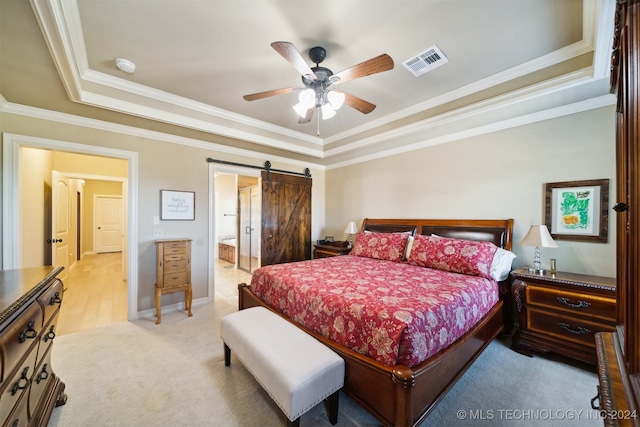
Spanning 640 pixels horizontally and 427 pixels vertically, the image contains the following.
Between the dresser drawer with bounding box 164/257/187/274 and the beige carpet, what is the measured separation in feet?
2.82

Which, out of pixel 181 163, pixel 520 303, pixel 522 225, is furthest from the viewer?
pixel 181 163

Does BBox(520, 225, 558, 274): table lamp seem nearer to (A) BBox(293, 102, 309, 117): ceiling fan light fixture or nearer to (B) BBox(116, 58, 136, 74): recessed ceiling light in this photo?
(A) BBox(293, 102, 309, 117): ceiling fan light fixture

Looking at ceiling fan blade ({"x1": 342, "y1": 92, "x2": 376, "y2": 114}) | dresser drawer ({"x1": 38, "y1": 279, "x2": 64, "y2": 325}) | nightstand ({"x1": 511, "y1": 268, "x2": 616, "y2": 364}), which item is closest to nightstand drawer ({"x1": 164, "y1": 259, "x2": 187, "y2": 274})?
dresser drawer ({"x1": 38, "y1": 279, "x2": 64, "y2": 325})

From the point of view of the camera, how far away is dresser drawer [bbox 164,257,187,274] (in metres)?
3.25

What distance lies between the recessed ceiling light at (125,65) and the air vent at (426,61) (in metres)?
2.57

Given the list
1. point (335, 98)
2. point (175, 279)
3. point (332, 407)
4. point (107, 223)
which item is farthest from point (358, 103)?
Result: point (107, 223)

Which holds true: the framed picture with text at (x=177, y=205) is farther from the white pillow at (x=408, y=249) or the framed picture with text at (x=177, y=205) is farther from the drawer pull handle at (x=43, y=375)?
the white pillow at (x=408, y=249)

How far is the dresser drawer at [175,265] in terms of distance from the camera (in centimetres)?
325

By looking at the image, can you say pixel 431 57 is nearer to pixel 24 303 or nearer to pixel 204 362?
pixel 24 303

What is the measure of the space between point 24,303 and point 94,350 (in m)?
1.89

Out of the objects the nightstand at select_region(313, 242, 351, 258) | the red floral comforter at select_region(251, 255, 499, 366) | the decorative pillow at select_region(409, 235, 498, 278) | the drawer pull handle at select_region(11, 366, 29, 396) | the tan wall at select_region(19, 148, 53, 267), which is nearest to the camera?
the drawer pull handle at select_region(11, 366, 29, 396)

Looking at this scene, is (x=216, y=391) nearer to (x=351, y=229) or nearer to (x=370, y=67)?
(x=370, y=67)

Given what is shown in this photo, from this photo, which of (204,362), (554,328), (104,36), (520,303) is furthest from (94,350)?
(554,328)

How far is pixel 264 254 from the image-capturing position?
15.1ft
